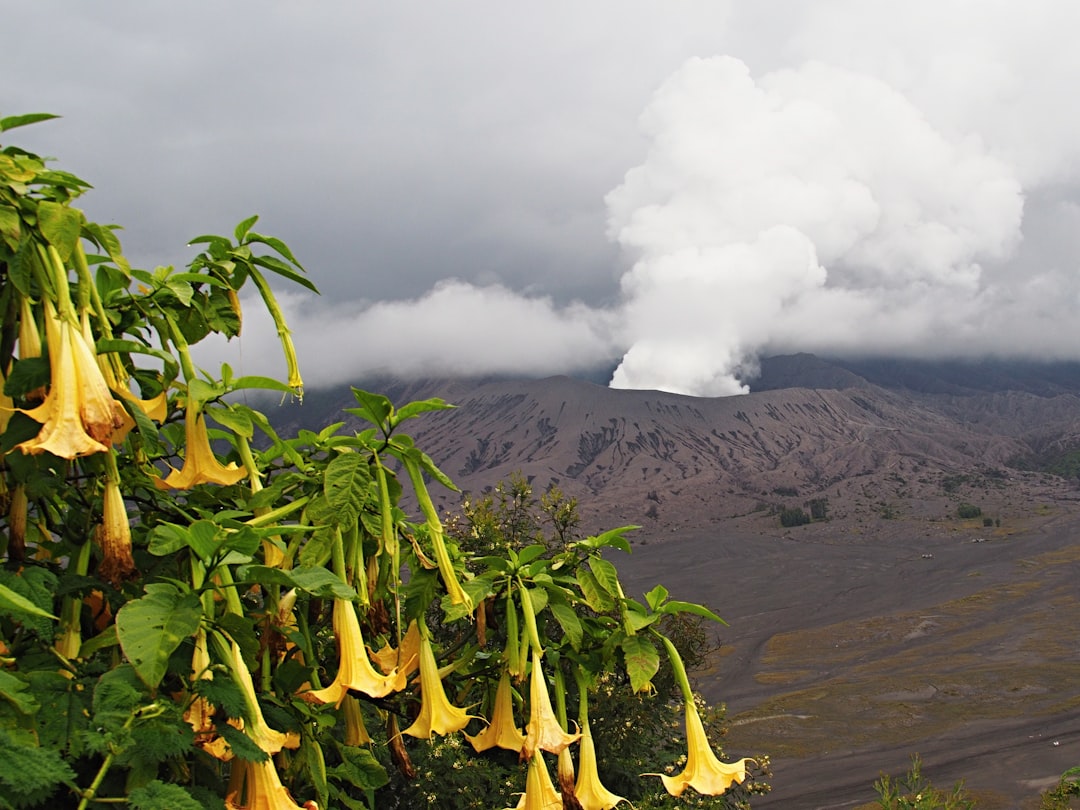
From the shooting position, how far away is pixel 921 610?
206ft

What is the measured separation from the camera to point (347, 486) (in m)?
1.43

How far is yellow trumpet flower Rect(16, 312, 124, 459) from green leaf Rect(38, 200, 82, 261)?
11 centimetres

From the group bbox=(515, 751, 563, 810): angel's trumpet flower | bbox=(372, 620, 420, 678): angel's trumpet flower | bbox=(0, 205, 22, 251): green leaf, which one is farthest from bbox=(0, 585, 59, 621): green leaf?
bbox=(515, 751, 563, 810): angel's trumpet flower

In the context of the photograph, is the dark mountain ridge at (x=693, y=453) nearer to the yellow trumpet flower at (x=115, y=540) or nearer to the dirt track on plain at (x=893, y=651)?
the dirt track on plain at (x=893, y=651)

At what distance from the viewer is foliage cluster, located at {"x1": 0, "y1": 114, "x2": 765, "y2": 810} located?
1.21 m

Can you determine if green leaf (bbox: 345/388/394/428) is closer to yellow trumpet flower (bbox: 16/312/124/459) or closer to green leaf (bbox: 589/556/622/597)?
yellow trumpet flower (bbox: 16/312/124/459)

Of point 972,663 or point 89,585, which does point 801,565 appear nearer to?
point 972,663

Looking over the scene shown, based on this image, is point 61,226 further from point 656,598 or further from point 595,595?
point 656,598

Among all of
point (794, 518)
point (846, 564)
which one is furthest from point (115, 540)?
point (794, 518)

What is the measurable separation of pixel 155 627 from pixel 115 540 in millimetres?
225

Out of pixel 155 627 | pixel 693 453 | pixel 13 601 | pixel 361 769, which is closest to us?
pixel 13 601

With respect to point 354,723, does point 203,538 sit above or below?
above

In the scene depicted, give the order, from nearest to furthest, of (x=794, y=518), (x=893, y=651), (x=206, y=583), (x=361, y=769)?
1. (x=206, y=583)
2. (x=361, y=769)
3. (x=893, y=651)
4. (x=794, y=518)

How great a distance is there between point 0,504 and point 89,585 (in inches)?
8.9
